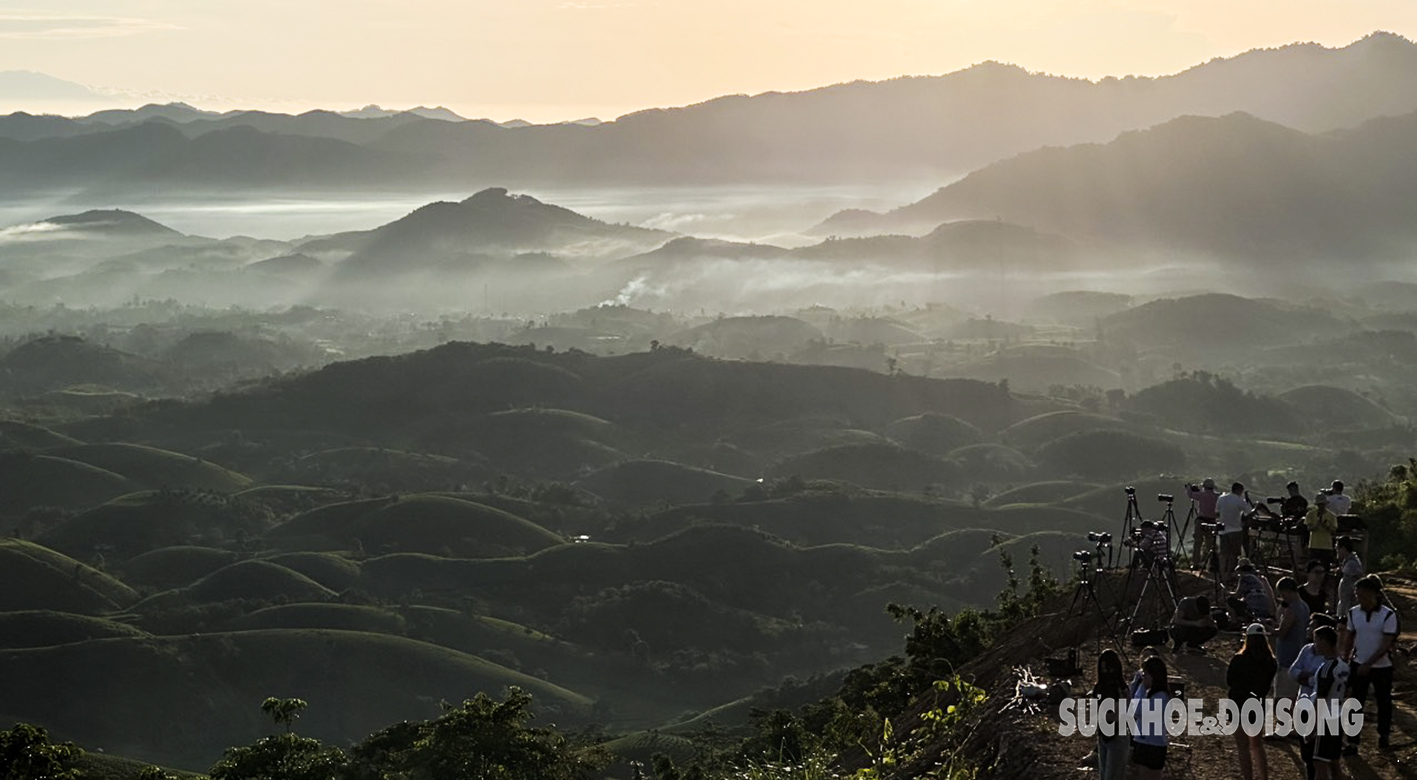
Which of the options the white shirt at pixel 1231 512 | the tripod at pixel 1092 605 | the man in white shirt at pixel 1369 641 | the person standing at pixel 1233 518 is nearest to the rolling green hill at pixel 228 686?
the tripod at pixel 1092 605

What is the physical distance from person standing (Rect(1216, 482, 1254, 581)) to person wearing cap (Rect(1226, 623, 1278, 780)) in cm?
810

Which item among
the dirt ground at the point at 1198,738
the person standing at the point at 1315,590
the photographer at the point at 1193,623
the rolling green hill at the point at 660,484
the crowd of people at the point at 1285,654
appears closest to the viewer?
the crowd of people at the point at 1285,654

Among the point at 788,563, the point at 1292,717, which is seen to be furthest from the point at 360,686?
the point at 1292,717

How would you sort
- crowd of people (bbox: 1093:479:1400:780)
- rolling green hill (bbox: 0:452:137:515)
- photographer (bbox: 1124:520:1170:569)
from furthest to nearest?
rolling green hill (bbox: 0:452:137:515)
photographer (bbox: 1124:520:1170:569)
crowd of people (bbox: 1093:479:1400:780)

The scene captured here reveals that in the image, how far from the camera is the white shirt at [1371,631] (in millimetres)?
20609

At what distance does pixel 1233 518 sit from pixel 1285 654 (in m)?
6.82

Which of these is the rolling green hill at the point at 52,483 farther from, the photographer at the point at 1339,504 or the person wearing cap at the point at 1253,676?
the person wearing cap at the point at 1253,676

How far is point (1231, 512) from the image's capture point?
93.0 ft

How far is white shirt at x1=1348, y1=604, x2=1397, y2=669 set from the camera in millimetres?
20609

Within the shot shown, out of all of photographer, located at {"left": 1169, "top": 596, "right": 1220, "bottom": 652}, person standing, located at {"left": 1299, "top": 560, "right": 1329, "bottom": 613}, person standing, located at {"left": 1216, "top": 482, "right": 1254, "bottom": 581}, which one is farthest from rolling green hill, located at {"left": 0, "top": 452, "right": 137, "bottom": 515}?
person standing, located at {"left": 1299, "top": 560, "right": 1329, "bottom": 613}

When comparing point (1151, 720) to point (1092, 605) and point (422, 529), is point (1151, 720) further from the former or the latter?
point (422, 529)

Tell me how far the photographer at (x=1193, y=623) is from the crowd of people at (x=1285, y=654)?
2 centimetres

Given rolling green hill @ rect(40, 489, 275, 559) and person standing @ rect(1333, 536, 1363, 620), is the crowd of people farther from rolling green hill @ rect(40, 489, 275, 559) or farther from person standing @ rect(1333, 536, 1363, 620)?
rolling green hill @ rect(40, 489, 275, 559)

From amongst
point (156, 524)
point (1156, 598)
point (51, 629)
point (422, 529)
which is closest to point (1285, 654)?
point (1156, 598)
